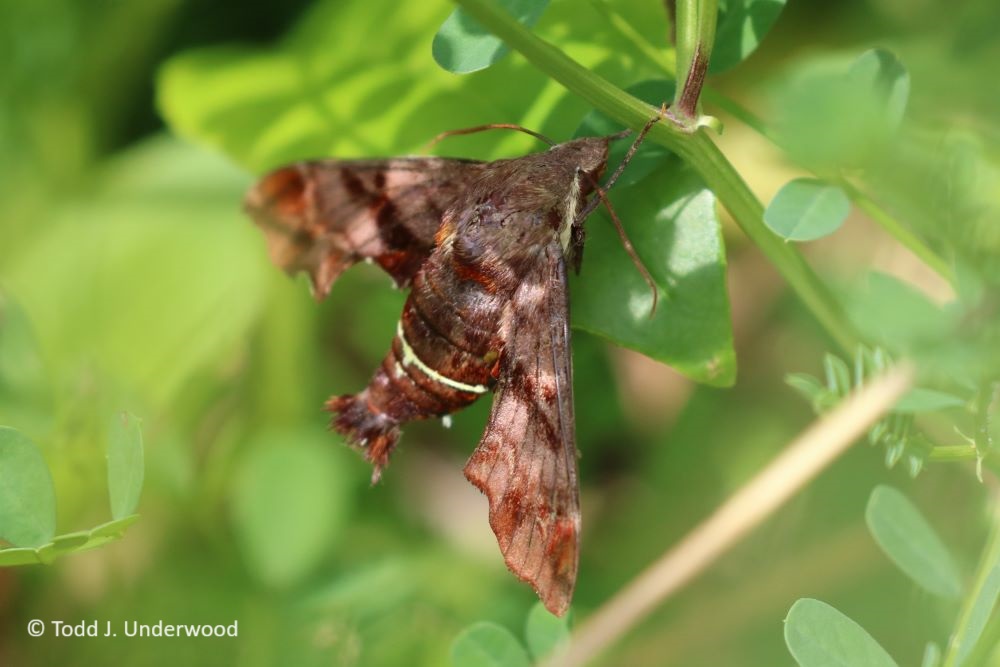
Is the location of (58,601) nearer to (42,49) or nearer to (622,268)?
(42,49)

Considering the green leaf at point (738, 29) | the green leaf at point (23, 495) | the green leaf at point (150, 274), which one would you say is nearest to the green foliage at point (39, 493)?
the green leaf at point (23, 495)

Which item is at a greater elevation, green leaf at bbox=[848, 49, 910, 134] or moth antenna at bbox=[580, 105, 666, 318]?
green leaf at bbox=[848, 49, 910, 134]

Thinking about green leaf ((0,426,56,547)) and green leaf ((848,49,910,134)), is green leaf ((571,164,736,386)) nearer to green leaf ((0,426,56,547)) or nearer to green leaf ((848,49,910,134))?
green leaf ((848,49,910,134))

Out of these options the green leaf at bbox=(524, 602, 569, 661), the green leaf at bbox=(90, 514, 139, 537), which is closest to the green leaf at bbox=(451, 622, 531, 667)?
the green leaf at bbox=(524, 602, 569, 661)

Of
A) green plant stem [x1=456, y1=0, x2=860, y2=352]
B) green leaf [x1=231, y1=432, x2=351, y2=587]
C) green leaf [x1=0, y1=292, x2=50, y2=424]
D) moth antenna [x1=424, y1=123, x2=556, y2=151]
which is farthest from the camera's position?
green leaf [x1=231, y1=432, x2=351, y2=587]

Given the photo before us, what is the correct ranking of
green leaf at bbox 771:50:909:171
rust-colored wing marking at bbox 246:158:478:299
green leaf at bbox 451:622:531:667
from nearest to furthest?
green leaf at bbox 771:50:909:171
green leaf at bbox 451:622:531:667
rust-colored wing marking at bbox 246:158:478:299

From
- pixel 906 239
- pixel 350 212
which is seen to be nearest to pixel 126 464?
pixel 350 212
